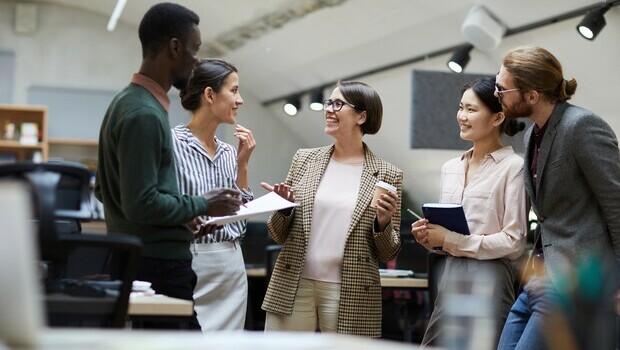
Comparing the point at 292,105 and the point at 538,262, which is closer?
the point at 538,262

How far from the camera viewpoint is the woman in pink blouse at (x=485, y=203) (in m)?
3.24

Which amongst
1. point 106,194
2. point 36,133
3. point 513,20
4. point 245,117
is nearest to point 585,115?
point 106,194

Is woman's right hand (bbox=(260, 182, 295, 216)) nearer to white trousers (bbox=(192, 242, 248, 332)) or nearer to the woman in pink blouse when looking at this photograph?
white trousers (bbox=(192, 242, 248, 332))

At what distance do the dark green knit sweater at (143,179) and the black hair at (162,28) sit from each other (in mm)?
165

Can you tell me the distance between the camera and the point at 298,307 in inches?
137

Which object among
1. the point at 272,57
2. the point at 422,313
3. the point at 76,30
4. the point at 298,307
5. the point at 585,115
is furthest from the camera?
the point at 76,30

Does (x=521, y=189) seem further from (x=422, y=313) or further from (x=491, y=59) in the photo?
(x=491, y=59)

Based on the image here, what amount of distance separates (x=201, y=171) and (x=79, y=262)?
120 cm

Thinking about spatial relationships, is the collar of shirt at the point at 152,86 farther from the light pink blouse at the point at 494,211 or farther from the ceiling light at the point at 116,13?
the ceiling light at the point at 116,13

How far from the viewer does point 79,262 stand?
7.25 ft

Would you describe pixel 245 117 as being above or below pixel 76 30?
below

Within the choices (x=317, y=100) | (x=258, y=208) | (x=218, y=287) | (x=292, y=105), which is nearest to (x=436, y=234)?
(x=258, y=208)

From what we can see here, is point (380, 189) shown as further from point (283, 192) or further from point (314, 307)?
point (314, 307)

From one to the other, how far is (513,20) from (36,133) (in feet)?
17.9
